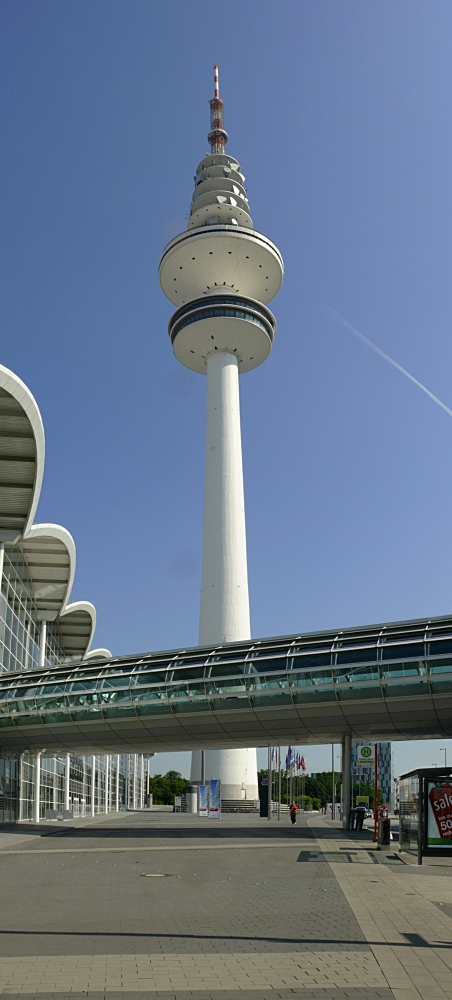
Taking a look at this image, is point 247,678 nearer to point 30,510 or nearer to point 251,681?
point 251,681

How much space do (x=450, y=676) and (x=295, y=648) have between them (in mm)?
6675

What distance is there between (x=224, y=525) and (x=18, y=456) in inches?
1496

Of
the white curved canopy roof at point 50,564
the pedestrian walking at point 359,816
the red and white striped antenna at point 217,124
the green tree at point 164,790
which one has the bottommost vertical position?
the green tree at point 164,790

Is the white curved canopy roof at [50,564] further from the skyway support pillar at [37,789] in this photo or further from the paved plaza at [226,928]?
the paved plaza at [226,928]

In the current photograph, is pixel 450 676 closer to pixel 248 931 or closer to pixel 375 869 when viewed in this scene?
pixel 375 869

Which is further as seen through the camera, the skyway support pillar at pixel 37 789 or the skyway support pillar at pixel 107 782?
the skyway support pillar at pixel 107 782

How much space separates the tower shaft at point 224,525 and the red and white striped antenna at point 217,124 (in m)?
31.3

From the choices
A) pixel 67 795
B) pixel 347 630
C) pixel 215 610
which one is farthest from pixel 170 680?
pixel 215 610

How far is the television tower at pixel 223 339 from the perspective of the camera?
228ft

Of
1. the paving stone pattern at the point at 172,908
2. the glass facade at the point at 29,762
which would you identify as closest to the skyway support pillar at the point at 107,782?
the glass facade at the point at 29,762

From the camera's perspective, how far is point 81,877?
18.8 metres

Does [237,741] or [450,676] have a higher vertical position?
[450,676]

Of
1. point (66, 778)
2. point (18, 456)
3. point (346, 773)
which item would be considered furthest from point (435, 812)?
point (66, 778)

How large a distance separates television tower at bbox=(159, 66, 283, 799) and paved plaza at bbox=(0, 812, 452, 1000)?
152 ft
